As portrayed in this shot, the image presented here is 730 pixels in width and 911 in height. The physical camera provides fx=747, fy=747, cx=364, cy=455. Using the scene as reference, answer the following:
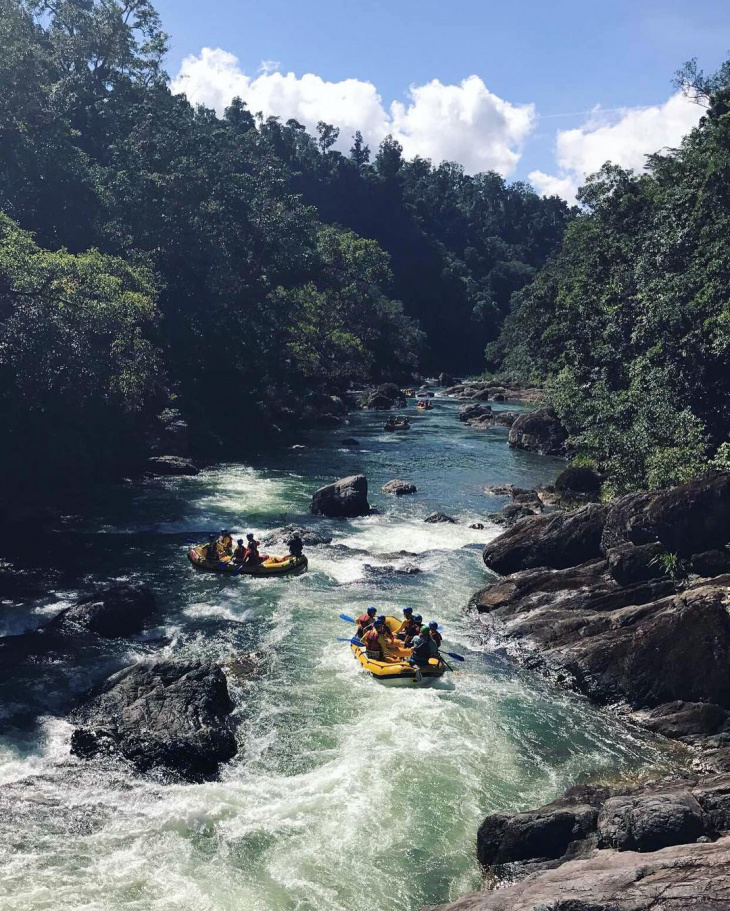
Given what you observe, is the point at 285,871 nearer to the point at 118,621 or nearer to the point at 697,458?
the point at 118,621

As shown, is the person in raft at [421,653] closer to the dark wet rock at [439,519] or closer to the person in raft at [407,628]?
the person in raft at [407,628]

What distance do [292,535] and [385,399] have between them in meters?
40.9

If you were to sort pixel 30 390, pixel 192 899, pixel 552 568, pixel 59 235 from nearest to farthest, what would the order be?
1. pixel 192 899
2. pixel 552 568
3. pixel 30 390
4. pixel 59 235

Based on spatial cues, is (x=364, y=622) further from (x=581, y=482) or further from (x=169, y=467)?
(x=169, y=467)

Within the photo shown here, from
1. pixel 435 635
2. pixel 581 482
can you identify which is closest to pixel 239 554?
pixel 435 635

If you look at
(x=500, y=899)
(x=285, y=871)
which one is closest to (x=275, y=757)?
(x=285, y=871)

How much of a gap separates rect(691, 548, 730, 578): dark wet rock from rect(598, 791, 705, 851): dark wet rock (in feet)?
29.7

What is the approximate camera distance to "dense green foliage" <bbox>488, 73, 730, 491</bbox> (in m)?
26.3

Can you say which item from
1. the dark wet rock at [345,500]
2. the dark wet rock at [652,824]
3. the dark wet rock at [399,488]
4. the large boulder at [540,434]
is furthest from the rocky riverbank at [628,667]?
the large boulder at [540,434]

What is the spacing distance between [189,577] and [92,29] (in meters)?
48.1

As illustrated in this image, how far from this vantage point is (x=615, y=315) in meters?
36.5

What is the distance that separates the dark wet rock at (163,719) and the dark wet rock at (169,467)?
21.1 meters

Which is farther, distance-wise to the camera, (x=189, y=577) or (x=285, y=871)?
(x=189, y=577)

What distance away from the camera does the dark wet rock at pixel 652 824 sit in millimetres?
9695
